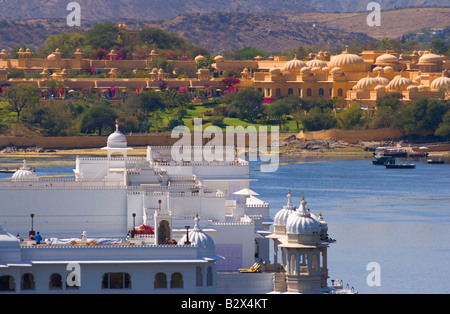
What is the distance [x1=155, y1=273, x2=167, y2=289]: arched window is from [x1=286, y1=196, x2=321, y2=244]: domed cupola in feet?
11.6

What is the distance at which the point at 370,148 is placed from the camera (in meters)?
96.9

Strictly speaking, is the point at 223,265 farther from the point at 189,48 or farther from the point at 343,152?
the point at 189,48

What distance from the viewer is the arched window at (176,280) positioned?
2978 cm

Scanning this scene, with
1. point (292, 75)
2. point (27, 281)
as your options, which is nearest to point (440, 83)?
point (292, 75)

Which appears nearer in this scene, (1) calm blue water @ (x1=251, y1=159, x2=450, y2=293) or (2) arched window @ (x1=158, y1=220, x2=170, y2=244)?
(2) arched window @ (x1=158, y1=220, x2=170, y2=244)

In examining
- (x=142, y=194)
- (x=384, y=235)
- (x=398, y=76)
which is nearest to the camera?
(x=142, y=194)

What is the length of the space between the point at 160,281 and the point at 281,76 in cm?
8490

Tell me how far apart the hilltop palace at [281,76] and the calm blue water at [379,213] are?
1906 cm

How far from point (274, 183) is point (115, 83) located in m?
42.6

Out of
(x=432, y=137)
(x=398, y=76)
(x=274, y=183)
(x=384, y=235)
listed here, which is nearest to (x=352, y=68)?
(x=398, y=76)

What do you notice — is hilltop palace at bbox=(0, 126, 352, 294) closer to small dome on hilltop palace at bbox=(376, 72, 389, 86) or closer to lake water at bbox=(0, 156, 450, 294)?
lake water at bbox=(0, 156, 450, 294)

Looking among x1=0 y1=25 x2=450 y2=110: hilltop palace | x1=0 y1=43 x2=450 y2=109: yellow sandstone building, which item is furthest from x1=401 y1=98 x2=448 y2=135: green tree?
x1=0 y1=43 x2=450 y2=109: yellow sandstone building

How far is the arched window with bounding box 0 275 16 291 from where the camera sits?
1134 inches

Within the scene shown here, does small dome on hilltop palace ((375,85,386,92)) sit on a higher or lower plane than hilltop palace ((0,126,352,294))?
higher
